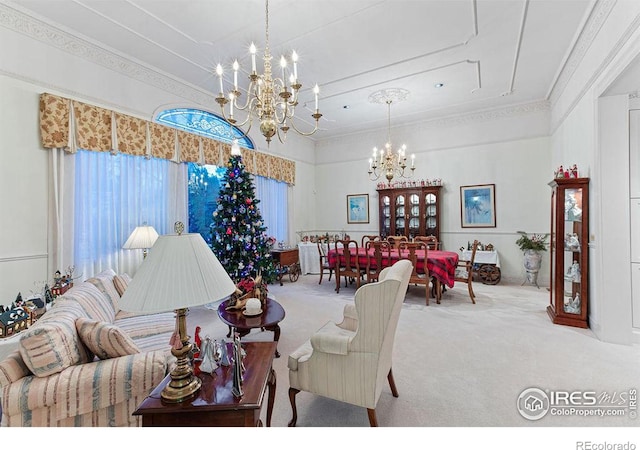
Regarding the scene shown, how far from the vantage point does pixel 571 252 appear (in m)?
3.65

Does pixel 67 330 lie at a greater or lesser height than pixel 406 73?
lesser

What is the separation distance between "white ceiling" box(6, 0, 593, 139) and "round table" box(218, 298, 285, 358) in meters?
3.20

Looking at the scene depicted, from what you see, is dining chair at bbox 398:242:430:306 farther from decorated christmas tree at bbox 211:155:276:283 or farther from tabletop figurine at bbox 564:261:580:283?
decorated christmas tree at bbox 211:155:276:283

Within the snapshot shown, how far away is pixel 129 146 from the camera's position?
389 cm

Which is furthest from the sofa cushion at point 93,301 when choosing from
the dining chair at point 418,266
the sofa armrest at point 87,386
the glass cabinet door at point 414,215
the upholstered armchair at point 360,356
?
the glass cabinet door at point 414,215

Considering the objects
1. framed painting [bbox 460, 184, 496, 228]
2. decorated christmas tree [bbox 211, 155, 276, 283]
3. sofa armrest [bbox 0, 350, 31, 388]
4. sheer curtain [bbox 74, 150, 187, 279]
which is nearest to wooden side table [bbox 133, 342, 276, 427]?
sofa armrest [bbox 0, 350, 31, 388]

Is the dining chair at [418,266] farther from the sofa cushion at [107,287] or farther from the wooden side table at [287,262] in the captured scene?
the sofa cushion at [107,287]

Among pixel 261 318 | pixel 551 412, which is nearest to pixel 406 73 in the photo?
pixel 261 318

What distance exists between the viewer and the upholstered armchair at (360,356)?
1.62 meters

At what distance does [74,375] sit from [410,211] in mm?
6290

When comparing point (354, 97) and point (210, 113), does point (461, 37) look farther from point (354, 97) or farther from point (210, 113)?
point (210, 113)

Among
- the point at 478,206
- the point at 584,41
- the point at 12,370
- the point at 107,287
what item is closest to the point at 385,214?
the point at 478,206

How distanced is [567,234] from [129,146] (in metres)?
5.99

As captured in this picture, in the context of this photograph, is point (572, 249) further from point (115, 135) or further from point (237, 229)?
point (115, 135)
